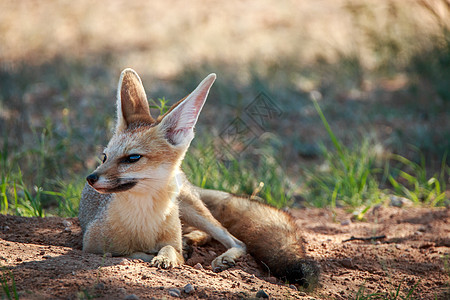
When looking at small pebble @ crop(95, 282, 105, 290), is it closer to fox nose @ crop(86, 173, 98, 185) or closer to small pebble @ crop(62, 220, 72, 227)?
fox nose @ crop(86, 173, 98, 185)

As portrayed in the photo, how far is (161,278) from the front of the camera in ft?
10.8

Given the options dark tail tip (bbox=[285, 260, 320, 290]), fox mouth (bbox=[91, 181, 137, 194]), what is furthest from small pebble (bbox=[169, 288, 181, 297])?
dark tail tip (bbox=[285, 260, 320, 290])

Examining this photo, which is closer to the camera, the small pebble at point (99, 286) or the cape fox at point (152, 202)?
the small pebble at point (99, 286)

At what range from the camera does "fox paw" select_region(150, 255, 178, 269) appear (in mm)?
3529

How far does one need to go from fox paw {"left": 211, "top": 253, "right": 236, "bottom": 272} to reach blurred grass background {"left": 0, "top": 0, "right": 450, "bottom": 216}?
1599mm

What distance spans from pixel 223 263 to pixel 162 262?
0.61m

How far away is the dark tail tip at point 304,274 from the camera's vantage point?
11.5ft

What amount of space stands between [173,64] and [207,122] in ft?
8.81

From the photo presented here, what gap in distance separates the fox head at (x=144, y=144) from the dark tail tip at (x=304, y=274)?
3.69ft

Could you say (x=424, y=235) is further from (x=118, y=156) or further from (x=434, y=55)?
(x=434, y=55)

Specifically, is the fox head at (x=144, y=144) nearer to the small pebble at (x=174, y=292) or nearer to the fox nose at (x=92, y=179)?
the fox nose at (x=92, y=179)

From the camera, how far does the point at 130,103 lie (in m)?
3.99

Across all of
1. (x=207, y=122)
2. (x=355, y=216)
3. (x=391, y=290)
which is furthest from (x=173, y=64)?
(x=391, y=290)

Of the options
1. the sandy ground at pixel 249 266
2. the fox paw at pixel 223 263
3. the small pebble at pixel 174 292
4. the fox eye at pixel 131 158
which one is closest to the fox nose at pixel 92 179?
the fox eye at pixel 131 158
